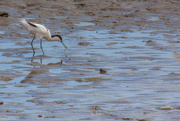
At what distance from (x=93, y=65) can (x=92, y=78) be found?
1413 millimetres

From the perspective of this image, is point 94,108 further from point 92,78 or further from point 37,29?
point 37,29

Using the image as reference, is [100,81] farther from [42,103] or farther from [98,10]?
[98,10]

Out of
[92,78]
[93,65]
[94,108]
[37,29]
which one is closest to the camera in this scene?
[94,108]

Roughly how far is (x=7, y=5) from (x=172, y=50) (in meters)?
9.58

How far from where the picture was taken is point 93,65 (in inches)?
394

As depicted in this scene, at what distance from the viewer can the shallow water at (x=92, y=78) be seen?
6445mm

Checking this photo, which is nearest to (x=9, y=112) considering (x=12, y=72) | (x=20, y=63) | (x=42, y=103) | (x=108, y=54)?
(x=42, y=103)

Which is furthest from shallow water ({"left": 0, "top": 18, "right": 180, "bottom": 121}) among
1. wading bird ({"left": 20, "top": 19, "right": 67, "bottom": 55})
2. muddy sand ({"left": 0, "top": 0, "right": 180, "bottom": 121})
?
wading bird ({"left": 20, "top": 19, "right": 67, "bottom": 55})

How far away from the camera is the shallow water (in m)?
6.45

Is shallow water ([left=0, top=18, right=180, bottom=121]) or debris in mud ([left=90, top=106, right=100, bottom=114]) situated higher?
debris in mud ([left=90, top=106, right=100, bottom=114])

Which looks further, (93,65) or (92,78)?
(93,65)

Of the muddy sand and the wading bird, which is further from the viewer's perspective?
the wading bird

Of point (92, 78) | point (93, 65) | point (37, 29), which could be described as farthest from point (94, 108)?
point (37, 29)

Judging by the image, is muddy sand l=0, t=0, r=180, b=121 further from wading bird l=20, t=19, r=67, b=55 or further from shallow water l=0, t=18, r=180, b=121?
wading bird l=20, t=19, r=67, b=55
